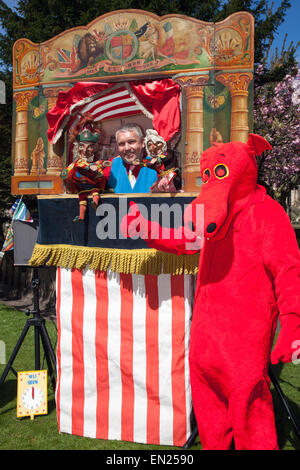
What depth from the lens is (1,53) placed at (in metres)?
→ 11.1

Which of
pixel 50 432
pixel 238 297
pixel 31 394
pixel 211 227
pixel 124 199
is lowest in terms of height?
pixel 50 432

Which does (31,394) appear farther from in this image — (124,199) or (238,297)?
(238,297)

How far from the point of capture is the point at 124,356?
12.6ft

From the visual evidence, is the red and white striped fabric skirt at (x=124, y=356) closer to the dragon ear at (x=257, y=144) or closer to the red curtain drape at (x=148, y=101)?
the dragon ear at (x=257, y=144)

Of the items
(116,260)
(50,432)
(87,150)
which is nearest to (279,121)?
(87,150)

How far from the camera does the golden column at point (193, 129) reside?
363cm

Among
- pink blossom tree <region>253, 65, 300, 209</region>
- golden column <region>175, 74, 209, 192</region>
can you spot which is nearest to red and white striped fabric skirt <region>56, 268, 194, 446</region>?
golden column <region>175, 74, 209, 192</region>

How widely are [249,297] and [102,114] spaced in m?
2.58

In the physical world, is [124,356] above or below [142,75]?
below

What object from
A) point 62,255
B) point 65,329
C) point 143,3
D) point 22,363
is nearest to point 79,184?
point 62,255

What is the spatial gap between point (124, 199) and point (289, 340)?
181cm

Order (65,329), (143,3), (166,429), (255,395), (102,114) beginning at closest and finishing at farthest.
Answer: (255,395) < (166,429) < (65,329) < (102,114) < (143,3)

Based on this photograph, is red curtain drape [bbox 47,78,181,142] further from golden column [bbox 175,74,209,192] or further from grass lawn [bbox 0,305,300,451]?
grass lawn [bbox 0,305,300,451]

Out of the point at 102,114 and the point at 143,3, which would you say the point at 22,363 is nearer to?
the point at 102,114
